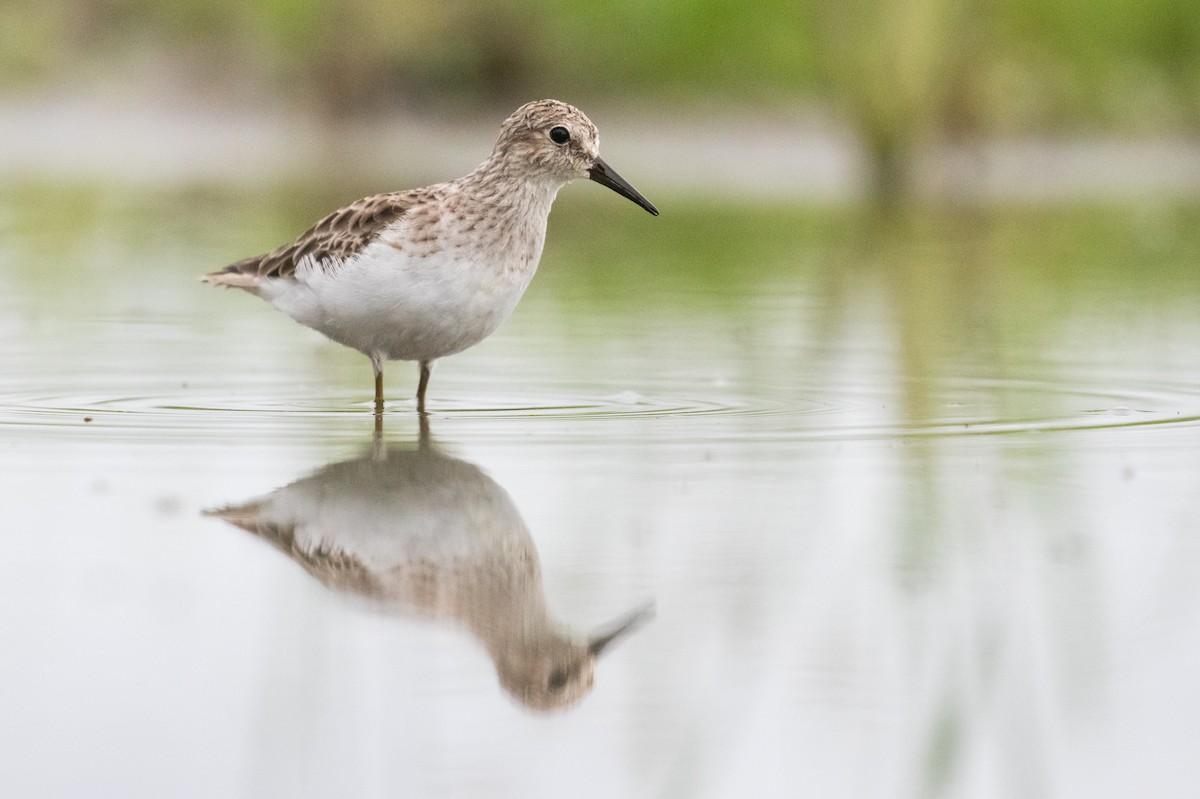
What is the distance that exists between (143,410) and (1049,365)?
4057 mm

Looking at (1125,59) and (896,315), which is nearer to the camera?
(896,315)

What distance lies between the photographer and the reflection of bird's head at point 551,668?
3.93 m

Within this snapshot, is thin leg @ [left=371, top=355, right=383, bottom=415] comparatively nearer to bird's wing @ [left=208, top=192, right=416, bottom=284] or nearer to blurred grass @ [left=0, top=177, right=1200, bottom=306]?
bird's wing @ [left=208, top=192, right=416, bottom=284]

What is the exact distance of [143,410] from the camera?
25.3 feet

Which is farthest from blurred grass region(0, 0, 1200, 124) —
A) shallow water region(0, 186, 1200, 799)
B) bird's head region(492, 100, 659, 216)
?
bird's head region(492, 100, 659, 216)

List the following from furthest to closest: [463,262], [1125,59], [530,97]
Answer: [530,97] → [1125,59] → [463,262]

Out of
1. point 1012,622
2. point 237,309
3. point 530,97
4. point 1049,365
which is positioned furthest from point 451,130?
point 1012,622

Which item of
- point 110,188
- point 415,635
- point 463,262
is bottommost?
point 415,635

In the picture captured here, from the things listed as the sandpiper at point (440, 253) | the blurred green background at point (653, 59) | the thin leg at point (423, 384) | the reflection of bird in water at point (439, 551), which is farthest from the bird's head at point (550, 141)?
the blurred green background at point (653, 59)

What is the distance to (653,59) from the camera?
112ft

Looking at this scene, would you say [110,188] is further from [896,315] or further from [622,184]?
[622,184]

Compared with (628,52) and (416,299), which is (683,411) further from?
(628,52)

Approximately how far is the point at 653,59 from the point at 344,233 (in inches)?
1057

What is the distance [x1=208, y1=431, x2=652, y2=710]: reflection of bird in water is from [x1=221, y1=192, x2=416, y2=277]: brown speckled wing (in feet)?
4.55
